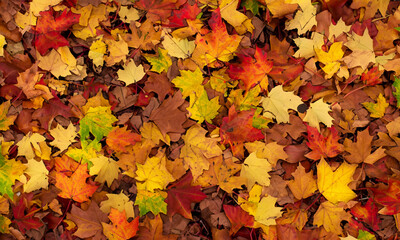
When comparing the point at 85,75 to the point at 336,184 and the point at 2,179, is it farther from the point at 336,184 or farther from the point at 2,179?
the point at 336,184

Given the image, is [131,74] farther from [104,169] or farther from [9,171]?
[9,171]

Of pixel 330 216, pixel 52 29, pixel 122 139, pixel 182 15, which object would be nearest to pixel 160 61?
pixel 182 15

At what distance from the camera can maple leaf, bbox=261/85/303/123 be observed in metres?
1.51

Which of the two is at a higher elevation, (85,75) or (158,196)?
(85,75)

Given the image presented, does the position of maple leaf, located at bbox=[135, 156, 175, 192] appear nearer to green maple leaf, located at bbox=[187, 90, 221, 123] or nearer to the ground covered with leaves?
the ground covered with leaves

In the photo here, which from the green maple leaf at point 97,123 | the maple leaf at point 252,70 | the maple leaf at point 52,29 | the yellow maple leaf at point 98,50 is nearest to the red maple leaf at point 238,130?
the maple leaf at point 252,70

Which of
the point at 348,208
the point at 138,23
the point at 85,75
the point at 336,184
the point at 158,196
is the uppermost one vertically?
the point at 138,23

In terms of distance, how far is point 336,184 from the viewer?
149 cm

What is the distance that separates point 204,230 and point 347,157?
664mm

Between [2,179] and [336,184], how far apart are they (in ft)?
4.42

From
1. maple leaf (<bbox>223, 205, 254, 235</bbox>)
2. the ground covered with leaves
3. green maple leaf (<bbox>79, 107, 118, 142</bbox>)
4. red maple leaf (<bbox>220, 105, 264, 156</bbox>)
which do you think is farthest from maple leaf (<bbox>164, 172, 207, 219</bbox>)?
green maple leaf (<bbox>79, 107, 118, 142</bbox>)

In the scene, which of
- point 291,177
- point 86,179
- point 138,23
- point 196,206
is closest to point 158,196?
point 196,206

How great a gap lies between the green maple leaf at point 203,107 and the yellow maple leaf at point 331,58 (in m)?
0.48

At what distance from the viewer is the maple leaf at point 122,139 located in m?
1.48
